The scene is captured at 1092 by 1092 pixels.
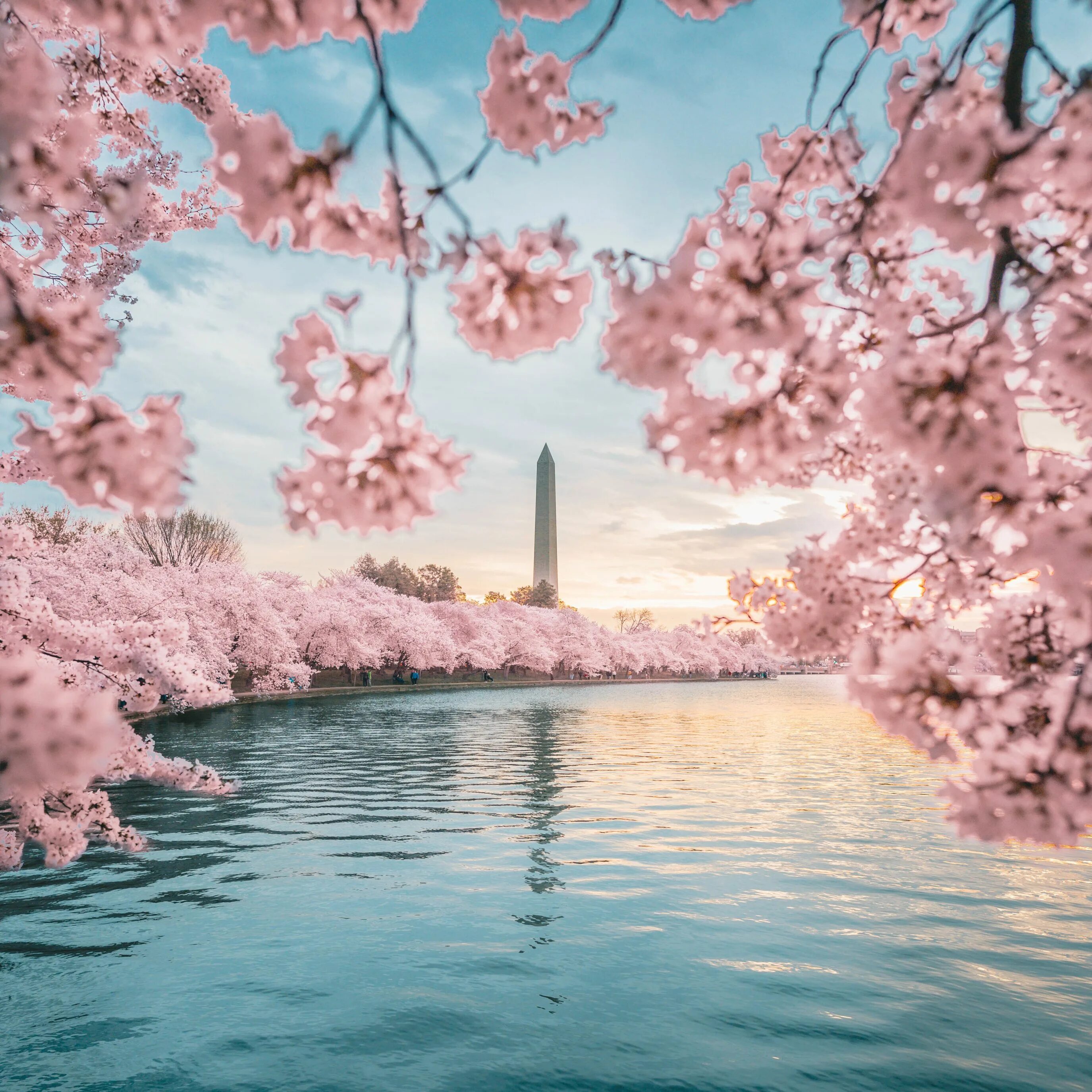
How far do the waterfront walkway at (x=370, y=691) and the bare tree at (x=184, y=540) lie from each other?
11.3 m

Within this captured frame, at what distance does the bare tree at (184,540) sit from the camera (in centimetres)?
5778

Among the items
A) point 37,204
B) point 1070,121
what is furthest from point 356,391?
point 1070,121

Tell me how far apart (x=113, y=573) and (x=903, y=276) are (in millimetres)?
42256

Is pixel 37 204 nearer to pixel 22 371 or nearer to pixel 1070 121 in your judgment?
pixel 22 371

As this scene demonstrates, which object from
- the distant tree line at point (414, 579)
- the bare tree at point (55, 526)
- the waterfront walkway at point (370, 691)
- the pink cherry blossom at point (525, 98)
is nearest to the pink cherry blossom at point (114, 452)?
the pink cherry blossom at point (525, 98)

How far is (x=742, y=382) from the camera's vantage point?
334 centimetres

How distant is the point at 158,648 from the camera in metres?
9.65

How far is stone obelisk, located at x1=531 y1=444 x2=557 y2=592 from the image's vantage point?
113 metres

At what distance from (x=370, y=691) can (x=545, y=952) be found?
5300cm

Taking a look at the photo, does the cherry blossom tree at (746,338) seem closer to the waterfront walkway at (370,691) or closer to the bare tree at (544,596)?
the waterfront walkway at (370,691)

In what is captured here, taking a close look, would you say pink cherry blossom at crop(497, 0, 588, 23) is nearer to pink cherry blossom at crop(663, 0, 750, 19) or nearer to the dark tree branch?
pink cherry blossom at crop(663, 0, 750, 19)

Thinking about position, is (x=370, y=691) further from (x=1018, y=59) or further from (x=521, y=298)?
(x=1018, y=59)

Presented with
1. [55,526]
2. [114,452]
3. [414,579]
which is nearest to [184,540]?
[55,526]


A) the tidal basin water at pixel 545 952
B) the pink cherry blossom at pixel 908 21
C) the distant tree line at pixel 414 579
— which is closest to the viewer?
the pink cherry blossom at pixel 908 21
